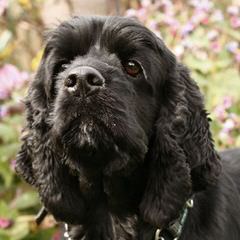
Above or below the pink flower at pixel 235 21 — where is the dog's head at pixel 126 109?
above

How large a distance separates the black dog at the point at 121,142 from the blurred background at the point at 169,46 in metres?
1.23

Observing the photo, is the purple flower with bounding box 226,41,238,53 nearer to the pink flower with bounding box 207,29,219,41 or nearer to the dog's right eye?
the pink flower with bounding box 207,29,219,41

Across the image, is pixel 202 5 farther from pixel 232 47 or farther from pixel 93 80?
pixel 93 80

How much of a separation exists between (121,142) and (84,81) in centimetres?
35

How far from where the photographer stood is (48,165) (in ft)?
12.5

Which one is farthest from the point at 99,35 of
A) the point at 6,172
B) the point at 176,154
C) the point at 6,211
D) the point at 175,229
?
the point at 6,172

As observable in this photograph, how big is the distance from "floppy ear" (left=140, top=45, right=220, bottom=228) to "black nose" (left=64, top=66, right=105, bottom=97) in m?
0.51

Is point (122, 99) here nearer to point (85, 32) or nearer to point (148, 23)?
point (85, 32)

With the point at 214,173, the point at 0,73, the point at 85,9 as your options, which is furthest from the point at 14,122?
the point at 85,9

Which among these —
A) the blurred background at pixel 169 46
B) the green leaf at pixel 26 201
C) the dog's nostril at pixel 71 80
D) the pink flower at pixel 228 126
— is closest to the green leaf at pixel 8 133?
the blurred background at pixel 169 46

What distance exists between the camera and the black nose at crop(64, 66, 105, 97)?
10.7 feet

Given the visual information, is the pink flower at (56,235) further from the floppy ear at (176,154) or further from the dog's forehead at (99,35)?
Answer: the dog's forehead at (99,35)

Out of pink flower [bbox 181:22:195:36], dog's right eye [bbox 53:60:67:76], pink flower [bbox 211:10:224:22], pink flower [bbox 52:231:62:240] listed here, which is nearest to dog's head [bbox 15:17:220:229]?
dog's right eye [bbox 53:60:67:76]

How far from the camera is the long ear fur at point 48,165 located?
12.3 ft
